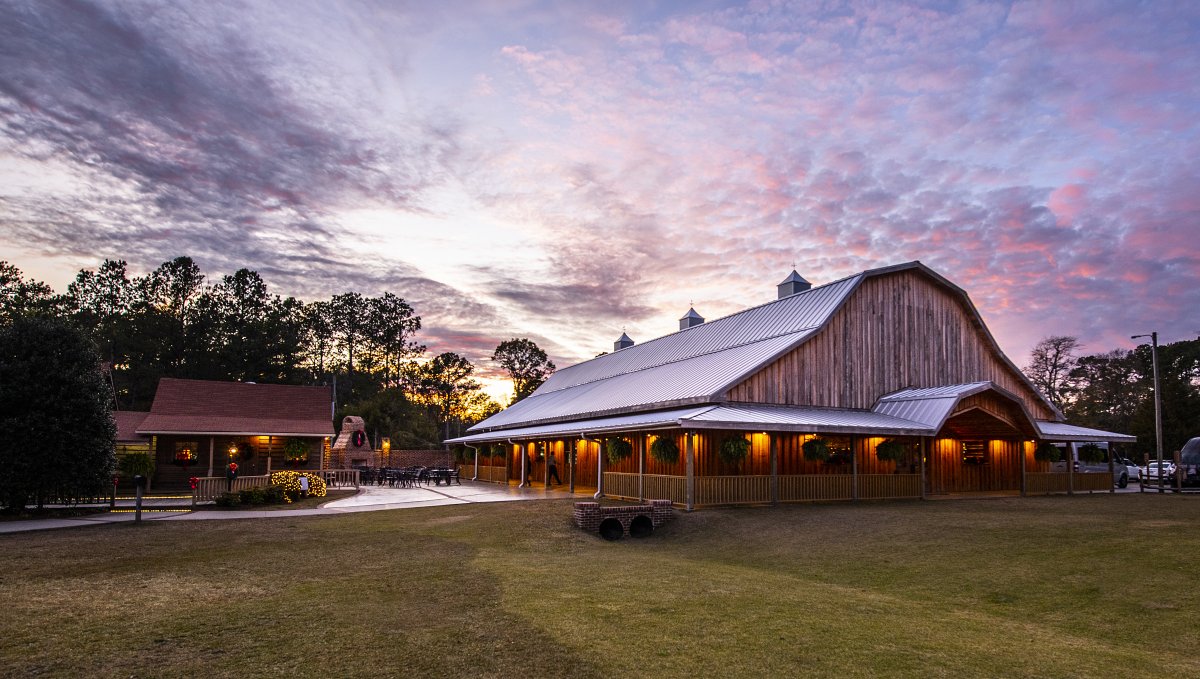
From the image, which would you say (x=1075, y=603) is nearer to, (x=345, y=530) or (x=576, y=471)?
(x=345, y=530)

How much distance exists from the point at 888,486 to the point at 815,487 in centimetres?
310

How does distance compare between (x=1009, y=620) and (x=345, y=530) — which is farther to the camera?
(x=345, y=530)

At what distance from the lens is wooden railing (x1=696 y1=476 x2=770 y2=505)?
20.6 meters

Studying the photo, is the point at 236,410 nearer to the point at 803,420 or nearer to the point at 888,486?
the point at 803,420

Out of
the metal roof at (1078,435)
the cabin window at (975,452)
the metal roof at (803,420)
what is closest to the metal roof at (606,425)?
the metal roof at (803,420)

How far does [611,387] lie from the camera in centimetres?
3559

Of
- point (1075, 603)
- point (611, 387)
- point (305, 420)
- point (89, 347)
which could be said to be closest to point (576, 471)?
point (611, 387)

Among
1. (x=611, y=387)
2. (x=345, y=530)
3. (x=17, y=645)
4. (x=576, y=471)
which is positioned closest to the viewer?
(x=17, y=645)

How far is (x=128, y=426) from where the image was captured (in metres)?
36.2

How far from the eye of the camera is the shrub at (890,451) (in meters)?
23.3

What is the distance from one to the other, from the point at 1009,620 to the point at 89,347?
2416 centimetres

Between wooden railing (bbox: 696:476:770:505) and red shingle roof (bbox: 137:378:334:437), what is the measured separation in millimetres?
22158

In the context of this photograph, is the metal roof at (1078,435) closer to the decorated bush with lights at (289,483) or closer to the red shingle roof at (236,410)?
the decorated bush with lights at (289,483)

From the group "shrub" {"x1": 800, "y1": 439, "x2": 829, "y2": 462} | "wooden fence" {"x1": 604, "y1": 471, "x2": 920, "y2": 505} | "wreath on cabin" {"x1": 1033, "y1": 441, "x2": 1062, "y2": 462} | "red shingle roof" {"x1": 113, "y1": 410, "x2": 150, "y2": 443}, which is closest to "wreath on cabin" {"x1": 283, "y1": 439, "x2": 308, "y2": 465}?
"red shingle roof" {"x1": 113, "y1": 410, "x2": 150, "y2": 443}
